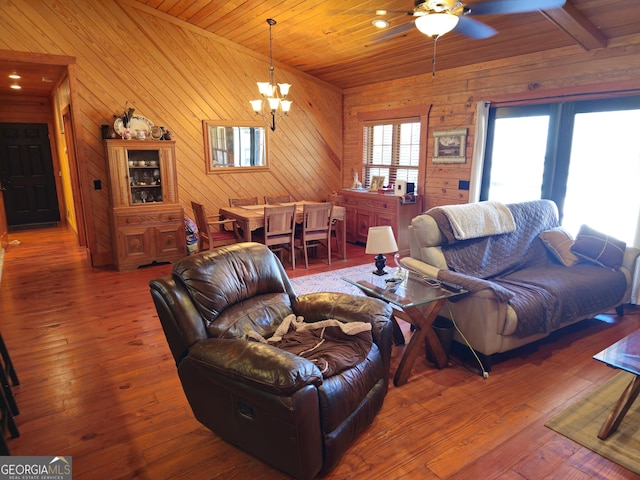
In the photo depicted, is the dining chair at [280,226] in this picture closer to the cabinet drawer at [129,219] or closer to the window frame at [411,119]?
the cabinet drawer at [129,219]

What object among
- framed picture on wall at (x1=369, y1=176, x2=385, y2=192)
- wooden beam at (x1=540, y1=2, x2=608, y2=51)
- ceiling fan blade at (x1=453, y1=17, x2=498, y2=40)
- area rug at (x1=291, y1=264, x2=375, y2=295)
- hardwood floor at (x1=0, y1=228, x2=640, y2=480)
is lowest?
hardwood floor at (x1=0, y1=228, x2=640, y2=480)

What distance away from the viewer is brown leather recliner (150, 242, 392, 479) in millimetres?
1757

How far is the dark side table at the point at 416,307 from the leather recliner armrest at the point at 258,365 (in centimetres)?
102

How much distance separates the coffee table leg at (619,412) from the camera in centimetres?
218

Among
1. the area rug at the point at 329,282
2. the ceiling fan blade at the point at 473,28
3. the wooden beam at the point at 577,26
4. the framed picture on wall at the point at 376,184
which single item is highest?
the wooden beam at the point at 577,26

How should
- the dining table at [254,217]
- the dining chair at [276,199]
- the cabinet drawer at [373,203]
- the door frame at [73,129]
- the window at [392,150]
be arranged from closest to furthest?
the door frame at [73,129] < the dining table at [254,217] < the cabinet drawer at [373,203] < the window at [392,150] < the dining chair at [276,199]

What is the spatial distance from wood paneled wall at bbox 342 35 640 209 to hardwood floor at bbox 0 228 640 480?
2296 millimetres

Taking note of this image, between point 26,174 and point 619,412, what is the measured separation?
31.6ft

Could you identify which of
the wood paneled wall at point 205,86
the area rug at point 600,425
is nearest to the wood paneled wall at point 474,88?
the wood paneled wall at point 205,86

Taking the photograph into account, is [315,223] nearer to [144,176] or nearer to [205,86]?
[144,176]

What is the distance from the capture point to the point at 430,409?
2.43 metres

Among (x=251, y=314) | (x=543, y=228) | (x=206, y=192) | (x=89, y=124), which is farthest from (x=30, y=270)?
(x=543, y=228)

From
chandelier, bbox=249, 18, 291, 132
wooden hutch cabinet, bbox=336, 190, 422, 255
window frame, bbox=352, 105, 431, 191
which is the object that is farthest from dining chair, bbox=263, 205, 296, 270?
window frame, bbox=352, 105, 431, 191

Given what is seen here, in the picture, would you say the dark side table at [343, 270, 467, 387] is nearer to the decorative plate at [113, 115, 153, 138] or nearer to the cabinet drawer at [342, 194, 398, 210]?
the cabinet drawer at [342, 194, 398, 210]
